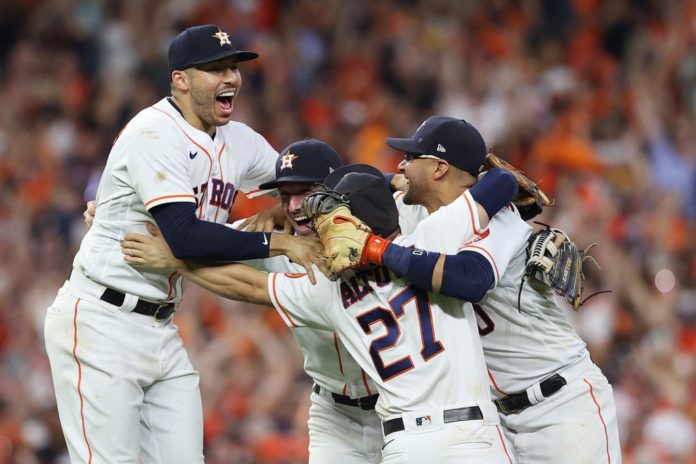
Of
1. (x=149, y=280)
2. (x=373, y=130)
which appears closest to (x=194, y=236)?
(x=149, y=280)

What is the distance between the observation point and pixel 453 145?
168 inches

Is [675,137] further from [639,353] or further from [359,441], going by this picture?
[359,441]

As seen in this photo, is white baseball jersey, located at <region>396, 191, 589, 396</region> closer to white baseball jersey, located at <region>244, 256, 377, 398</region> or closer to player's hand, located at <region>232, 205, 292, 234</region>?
white baseball jersey, located at <region>244, 256, 377, 398</region>

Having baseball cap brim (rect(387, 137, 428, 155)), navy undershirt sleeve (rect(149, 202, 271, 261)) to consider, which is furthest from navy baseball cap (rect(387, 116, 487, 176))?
navy undershirt sleeve (rect(149, 202, 271, 261))

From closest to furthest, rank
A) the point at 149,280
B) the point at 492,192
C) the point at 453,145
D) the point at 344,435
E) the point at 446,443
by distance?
the point at 446,443, the point at 492,192, the point at 453,145, the point at 149,280, the point at 344,435

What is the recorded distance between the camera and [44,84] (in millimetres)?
10539

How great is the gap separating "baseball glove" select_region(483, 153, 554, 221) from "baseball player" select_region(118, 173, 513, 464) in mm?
643

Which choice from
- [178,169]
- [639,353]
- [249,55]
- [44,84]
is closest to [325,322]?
[178,169]

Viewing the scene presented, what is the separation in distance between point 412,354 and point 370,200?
566 millimetres

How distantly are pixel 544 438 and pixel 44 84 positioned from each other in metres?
7.38

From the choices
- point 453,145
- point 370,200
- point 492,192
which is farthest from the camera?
point 453,145

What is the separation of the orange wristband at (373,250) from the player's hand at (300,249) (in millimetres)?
327

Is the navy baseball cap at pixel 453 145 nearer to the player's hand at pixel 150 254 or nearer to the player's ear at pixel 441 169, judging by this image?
the player's ear at pixel 441 169

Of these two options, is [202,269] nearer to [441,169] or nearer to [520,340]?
[441,169]
